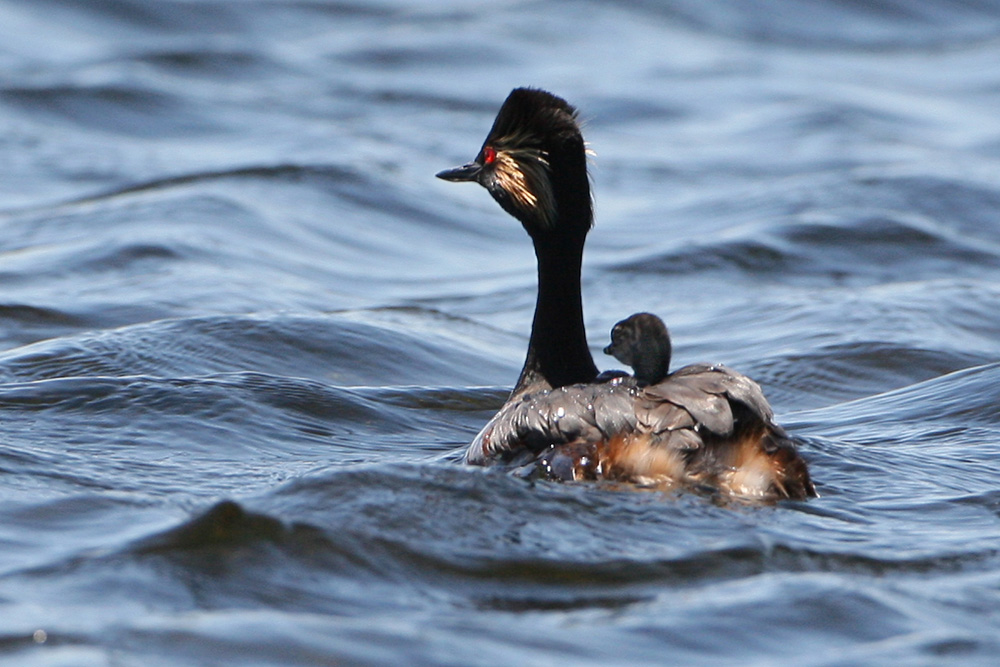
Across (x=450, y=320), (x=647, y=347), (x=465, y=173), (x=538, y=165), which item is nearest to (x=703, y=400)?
(x=647, y=347)

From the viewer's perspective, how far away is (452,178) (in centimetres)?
→ 761

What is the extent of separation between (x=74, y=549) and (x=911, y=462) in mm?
4004

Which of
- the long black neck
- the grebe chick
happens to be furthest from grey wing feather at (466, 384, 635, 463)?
the long black neck

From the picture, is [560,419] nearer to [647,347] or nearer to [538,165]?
[647,347]

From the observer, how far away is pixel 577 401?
6.50 metres

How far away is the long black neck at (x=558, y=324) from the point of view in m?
7.45

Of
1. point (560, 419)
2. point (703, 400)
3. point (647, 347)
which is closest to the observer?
point (703, 400)

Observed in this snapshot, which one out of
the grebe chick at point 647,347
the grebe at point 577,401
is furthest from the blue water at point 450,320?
the grebe chick at point 647,347

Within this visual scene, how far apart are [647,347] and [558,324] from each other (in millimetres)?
967

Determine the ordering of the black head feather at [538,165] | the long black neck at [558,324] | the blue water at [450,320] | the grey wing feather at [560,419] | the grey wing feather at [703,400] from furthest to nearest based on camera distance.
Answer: the long black neck at [558,324], the black head feather at [538,165], the grey wing feather at [560,419], the grey wing feather at [703,400], the blue water at [450,320]

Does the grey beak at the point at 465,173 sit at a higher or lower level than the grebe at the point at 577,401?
higher

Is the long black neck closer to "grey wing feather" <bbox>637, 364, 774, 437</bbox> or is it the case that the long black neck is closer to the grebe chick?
the grebe chick

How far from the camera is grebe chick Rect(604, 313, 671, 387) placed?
6590 mm

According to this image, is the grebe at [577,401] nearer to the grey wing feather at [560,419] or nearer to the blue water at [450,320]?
the grey wing feather at [560,419]
